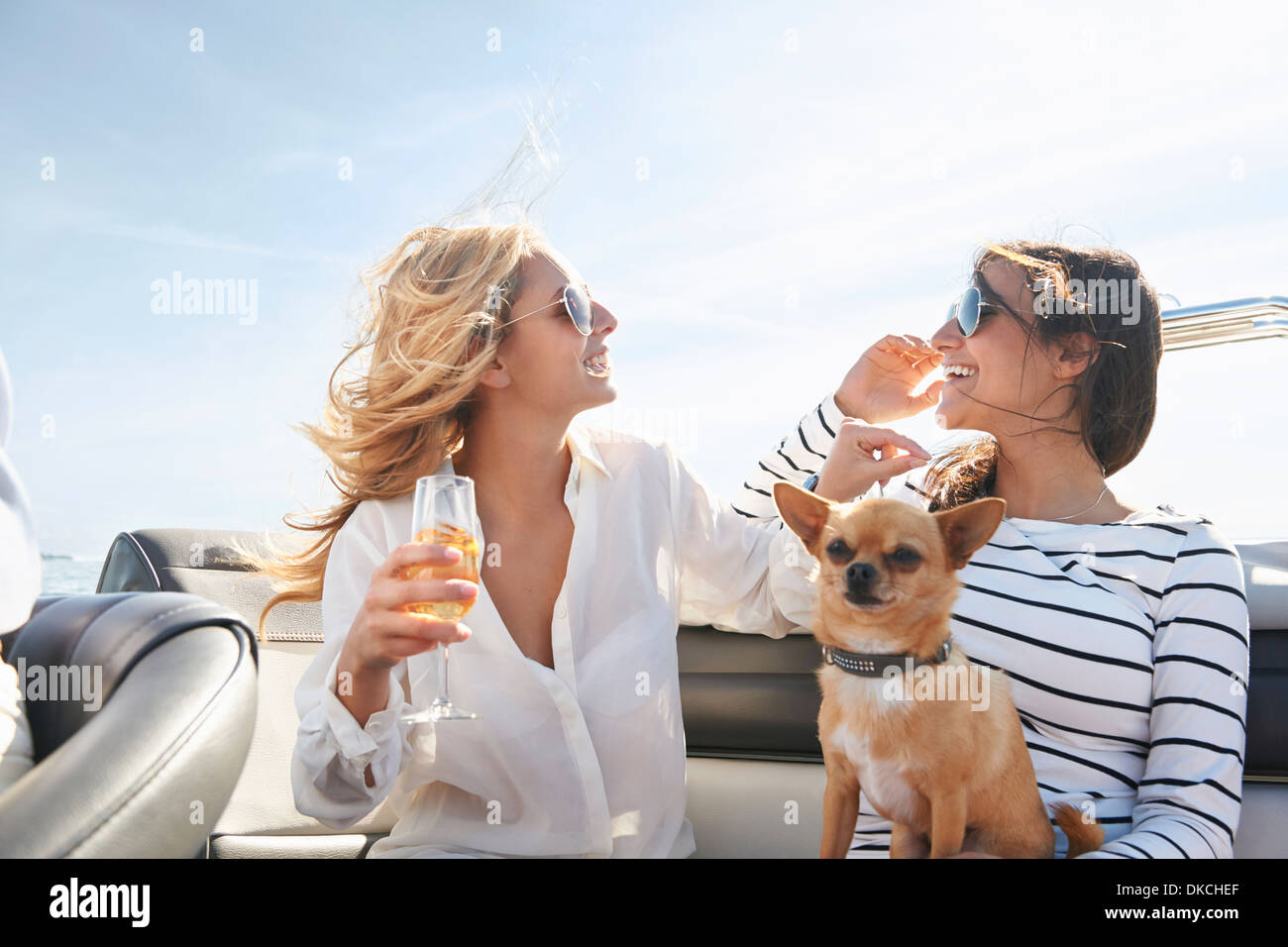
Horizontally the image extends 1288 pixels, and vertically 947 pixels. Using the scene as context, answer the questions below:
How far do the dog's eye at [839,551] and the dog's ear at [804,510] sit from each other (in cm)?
5

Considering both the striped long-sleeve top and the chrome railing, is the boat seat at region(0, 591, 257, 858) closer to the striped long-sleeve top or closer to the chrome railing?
the striped long-sleeve top

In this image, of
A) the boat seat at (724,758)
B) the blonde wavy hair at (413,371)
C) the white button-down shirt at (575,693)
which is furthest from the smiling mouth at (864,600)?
the blonde wavy hair at (413,371)

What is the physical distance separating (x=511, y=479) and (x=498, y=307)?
0.42 metres

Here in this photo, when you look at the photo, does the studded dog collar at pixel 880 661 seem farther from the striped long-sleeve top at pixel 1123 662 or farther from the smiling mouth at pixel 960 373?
the smiling mouth at pixel 960 373

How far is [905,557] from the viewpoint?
157 cm

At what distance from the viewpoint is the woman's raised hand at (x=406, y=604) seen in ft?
4.50

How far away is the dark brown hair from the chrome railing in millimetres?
129

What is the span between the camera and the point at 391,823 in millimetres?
2584

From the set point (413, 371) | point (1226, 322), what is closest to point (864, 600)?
point (413, 371)

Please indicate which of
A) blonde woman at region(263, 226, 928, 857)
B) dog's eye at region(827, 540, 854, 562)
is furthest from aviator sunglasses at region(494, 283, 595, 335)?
dog's eye at region(827, 540, 854, 562)
